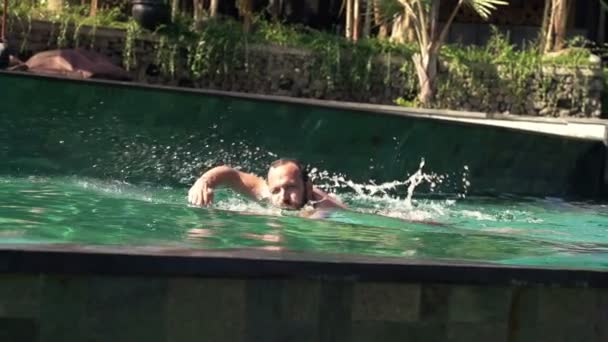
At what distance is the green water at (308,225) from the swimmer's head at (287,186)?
0.25 ft

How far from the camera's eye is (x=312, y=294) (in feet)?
10.3

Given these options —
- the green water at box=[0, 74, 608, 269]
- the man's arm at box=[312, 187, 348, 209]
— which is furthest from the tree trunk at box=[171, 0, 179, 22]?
the man's arm at box=[312, 187, 348, 209]

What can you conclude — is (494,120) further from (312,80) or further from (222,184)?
(312,80)

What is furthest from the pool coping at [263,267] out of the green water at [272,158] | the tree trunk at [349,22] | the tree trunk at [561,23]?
the tree trunk at [561,23]

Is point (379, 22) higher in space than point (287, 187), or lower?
higher

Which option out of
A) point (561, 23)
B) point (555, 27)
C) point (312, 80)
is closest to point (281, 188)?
point (312, 80)

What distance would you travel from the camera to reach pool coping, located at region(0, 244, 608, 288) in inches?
117

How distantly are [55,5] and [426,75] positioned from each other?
4954 mm

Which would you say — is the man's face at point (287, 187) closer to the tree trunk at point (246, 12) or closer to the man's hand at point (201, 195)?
the man's hand at point (201, 195)

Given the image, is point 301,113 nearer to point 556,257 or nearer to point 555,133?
point 555,133

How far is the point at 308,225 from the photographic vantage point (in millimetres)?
5617

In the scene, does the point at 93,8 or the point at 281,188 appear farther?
the point at 93,8

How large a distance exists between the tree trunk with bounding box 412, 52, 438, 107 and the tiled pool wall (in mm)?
11800

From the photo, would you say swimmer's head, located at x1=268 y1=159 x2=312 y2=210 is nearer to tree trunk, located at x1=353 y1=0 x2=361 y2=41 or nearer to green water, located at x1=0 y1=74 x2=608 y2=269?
green water, located at x1=0 y1=74 x2=608 y2=269
